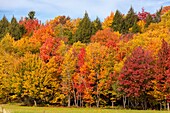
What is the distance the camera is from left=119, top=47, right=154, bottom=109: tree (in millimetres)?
59781

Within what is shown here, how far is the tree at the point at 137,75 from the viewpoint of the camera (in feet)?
196

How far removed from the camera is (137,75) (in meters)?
60.0

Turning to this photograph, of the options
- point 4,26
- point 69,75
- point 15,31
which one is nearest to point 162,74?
point 69,75

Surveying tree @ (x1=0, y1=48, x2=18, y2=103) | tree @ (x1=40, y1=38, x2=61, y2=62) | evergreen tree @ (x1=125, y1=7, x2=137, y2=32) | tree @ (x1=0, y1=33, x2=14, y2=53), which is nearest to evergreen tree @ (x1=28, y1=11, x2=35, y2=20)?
evergreen tree @ (x1=125, y1=7, x2=137, y2=32)

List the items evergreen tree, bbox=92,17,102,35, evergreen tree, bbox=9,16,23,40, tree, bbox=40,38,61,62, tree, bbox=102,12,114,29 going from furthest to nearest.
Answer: tree, bbox=102,12,114,29
evergreen tree, bbox=92,17,102,35
evergreen tree, bbox=9,16,23,40
tree, bbox=40,38,61,62

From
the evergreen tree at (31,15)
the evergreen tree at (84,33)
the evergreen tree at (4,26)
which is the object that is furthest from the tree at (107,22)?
the evergreen tree at (31,15)

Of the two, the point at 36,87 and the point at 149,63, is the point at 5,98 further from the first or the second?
the point at 149,63

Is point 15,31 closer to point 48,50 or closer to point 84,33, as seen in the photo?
point 84,33

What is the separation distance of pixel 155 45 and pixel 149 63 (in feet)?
63.7

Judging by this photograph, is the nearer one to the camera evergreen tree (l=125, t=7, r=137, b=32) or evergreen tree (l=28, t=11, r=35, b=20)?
evergreen tree (l=125, t=7, r=137, b=32)

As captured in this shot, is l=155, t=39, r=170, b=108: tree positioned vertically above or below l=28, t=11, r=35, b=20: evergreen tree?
below

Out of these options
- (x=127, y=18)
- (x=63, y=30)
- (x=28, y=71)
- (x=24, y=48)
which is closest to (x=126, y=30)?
(x=127, y=18)

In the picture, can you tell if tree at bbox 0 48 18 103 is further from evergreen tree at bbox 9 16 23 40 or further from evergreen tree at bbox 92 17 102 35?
→ evergreen tree at bbox 92 17 102 35

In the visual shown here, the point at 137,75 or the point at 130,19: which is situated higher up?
the point at 130,19
